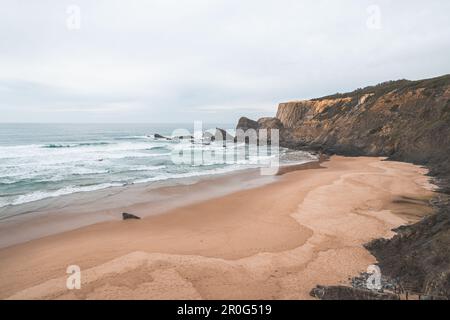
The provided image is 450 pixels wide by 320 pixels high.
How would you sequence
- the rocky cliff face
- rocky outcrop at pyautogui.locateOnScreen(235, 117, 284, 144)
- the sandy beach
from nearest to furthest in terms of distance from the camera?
1. the sandy beach
2. the rocky cliff face
3. rocky outcrop at pyautogui.locateOnScreen(235, 117, 284, 144)

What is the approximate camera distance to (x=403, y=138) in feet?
93.4

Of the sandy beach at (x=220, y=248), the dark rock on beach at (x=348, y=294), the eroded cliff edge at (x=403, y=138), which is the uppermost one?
the eroded cliff edge at (x=403, y=138)

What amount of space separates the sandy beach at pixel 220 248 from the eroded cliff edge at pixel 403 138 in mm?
1044

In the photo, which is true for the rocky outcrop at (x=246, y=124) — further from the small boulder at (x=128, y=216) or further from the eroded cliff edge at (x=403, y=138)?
the small boulder at (x=128, y=216)

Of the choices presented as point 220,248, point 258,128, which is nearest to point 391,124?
point 220,248

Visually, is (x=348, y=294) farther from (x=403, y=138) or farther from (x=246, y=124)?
(x=246, y=124)

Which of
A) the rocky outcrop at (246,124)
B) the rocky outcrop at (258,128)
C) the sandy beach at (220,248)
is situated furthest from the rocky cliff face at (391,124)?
the rocky outcrop at (246,124)

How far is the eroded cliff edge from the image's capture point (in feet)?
22.5

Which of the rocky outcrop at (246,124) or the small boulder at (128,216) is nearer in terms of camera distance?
the small boulder at (128,216)

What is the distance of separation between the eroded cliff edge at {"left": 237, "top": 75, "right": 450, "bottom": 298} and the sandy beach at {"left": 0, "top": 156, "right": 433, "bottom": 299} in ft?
3.43

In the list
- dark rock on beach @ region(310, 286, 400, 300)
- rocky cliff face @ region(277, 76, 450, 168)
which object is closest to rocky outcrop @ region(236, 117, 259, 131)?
rocky cliff face @ region(277, 76, 450, 168)

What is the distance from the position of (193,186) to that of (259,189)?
14.1ft

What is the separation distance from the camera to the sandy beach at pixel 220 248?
6.86 meters

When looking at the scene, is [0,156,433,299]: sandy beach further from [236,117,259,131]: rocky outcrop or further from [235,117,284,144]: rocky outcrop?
[236,117,259,131]: rocky outcrop
